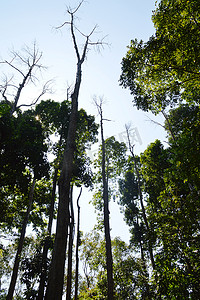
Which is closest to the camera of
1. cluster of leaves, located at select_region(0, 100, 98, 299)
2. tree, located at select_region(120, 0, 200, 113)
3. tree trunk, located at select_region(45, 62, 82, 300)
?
tree trunk, located at select_region(45, 62, 82, 300)

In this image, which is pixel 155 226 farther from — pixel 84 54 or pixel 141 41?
pixel 84 54

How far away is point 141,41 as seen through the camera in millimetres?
7047

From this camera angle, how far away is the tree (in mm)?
5657

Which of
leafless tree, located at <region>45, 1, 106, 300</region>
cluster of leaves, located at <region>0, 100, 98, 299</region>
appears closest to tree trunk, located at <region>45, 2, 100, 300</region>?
leafless tree, located at <region>45, 1, 106, 300</region>

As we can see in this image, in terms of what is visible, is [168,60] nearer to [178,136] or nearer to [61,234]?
[178,136]

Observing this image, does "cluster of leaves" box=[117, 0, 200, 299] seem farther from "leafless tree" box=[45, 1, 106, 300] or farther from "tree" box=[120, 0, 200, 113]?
"leafless tree" box=[45, 1, 106, 300]

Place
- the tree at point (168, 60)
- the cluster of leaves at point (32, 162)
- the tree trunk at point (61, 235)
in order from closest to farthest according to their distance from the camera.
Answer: the tree trunk at point (61, 235) → the tree at point (168, 60) → the cluster of leaves at point (32, 162)

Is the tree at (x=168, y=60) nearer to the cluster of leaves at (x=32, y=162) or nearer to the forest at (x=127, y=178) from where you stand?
the forest at (x=127, y=178)

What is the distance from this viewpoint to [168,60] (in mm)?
6164

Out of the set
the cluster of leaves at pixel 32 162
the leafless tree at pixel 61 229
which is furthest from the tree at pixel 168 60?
the cluster of leaves at pixel 32 162

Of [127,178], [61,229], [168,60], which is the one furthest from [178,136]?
[127,178]

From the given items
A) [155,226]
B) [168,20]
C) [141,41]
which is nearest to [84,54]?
[141,41]

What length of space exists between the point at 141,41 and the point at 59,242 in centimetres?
769

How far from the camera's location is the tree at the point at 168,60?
5.66 metres
